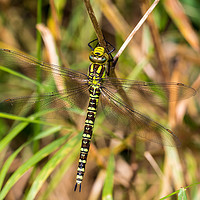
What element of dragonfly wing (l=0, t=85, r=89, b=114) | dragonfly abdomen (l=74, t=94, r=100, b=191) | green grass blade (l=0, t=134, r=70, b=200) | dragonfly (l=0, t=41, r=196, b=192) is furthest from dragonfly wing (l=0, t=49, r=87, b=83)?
green grass blade (l=0, t=134, r=70, b=200)

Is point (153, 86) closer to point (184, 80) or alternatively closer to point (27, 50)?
point (184, 80)

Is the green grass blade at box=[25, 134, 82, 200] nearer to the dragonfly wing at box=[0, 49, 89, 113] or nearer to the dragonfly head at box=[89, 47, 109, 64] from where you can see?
the dragonfly wing at box=[0, 49, 89, 113]

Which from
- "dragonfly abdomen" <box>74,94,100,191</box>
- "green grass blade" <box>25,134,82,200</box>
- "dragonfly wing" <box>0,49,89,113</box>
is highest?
"dragonfly wing" <box>0,49,89,113</box>

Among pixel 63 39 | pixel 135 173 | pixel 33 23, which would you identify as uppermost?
pixel 33 23

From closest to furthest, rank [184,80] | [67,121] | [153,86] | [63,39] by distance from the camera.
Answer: [153,86] → [67,121] → [184,80] → [63,39]

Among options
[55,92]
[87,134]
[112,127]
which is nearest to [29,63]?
[55,92]

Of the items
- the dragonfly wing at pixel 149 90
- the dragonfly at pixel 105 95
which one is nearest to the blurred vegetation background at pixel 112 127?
the dragonfly at pixel 105 95

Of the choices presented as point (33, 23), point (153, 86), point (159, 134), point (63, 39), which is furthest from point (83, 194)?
point (33, 23)

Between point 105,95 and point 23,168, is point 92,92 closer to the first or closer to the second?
point 105,95
